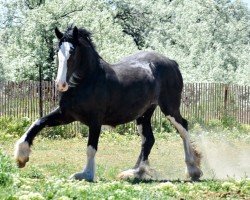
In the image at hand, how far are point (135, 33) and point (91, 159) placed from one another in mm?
37888

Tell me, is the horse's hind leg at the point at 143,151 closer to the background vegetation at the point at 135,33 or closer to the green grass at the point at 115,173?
the green grass at the point at 115,173

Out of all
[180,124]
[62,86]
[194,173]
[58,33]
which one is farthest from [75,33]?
[194,173]

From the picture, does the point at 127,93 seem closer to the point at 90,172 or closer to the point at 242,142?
the point at 90,172

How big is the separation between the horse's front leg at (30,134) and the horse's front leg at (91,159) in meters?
0.42

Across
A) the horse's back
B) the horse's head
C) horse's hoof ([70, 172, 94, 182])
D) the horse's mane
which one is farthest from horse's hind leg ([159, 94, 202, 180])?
the horse's head

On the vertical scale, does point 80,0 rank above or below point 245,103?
above

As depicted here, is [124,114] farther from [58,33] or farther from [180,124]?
[58,33]

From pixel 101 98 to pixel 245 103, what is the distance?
64.8ft

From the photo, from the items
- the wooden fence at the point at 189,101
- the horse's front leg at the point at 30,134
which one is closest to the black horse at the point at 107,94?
the horse's front leg at the point at 30,134

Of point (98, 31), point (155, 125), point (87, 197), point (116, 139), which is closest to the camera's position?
point (87, 197)

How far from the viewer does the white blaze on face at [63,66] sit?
9164mm

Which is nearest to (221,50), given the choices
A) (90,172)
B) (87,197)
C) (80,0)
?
(80,0)

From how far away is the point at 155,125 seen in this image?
23.8m

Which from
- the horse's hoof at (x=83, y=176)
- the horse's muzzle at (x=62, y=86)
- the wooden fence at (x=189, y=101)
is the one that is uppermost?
the horse's muzzle at (x=62, y=86)
